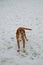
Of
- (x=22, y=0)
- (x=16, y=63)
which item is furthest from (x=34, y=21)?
(x=22, y=0)

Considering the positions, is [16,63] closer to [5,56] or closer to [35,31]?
[5,56]

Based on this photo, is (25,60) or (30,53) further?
(30,53)

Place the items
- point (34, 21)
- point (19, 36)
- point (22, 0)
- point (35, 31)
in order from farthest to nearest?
1. point (22, 0)
2. point (34, 21)
3. point (35, 31)
4. point (19, 36)

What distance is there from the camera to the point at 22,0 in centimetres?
1393

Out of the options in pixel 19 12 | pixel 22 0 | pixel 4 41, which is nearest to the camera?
pixel 4 41

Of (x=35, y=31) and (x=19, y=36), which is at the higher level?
(x=19, y=36)

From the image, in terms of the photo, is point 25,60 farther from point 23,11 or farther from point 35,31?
point 23,11

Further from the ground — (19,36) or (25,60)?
(19,36)

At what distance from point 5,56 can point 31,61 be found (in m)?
0.75

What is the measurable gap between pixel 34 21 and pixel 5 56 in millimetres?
3493

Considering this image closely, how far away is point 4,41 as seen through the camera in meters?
5.80

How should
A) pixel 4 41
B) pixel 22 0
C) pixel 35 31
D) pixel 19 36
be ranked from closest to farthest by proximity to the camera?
pixel 19 36
pixel 4 41
pixel 35 31
pixel 22 0

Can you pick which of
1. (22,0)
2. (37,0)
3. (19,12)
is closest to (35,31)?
(19,12)

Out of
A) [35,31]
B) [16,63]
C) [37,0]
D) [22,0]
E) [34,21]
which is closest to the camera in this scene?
[16,63]
